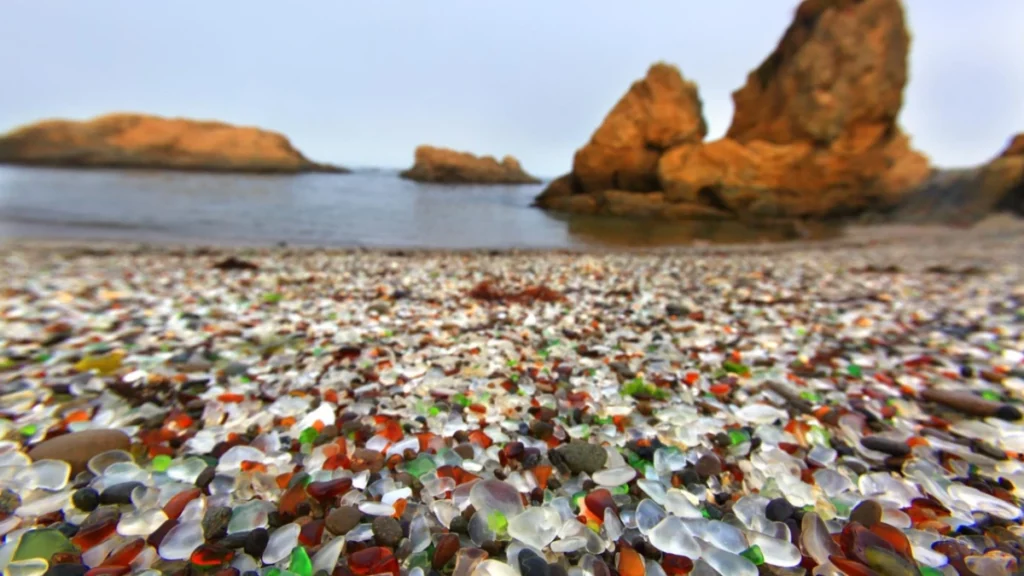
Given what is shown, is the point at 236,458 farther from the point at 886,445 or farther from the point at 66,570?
the point at 886,445

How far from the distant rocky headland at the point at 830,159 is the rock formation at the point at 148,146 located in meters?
68.8

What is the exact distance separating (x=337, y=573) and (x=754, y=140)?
40127 mm

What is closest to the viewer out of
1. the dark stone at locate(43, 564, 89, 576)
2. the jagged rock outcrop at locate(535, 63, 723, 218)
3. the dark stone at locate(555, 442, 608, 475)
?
the dark stone at locate(43, 564, 89, 576)

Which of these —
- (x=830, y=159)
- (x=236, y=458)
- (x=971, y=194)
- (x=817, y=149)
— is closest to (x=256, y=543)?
(x=236, y=458)

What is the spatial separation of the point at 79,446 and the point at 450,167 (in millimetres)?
77932

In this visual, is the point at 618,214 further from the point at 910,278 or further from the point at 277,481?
the point at 277,481

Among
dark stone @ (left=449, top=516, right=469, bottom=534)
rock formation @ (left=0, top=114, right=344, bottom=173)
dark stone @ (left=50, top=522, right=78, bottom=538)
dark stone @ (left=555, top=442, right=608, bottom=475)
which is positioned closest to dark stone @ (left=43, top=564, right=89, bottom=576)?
dark stone @ (left=50, top=522, right=78, bottom=538)

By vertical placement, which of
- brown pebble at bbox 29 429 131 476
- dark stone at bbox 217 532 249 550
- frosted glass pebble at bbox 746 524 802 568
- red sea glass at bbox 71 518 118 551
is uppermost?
frosted glass pebble at bbox 746 524 802 568

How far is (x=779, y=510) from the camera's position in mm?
1688

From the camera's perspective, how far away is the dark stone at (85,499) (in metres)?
1.61

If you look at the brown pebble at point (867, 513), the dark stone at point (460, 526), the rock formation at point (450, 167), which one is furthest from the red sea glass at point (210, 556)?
the rock formation at point (450, 167)

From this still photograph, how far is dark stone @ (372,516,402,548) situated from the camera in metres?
1.49

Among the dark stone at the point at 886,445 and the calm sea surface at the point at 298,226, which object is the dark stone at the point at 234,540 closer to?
the dark stone at the point at 886,445

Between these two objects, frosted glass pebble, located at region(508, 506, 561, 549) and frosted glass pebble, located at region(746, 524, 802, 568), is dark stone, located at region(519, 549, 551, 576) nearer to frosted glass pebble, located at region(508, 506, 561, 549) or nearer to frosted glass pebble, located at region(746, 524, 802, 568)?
frosted glass pebble, located at region(508, 506, 561, 549)
